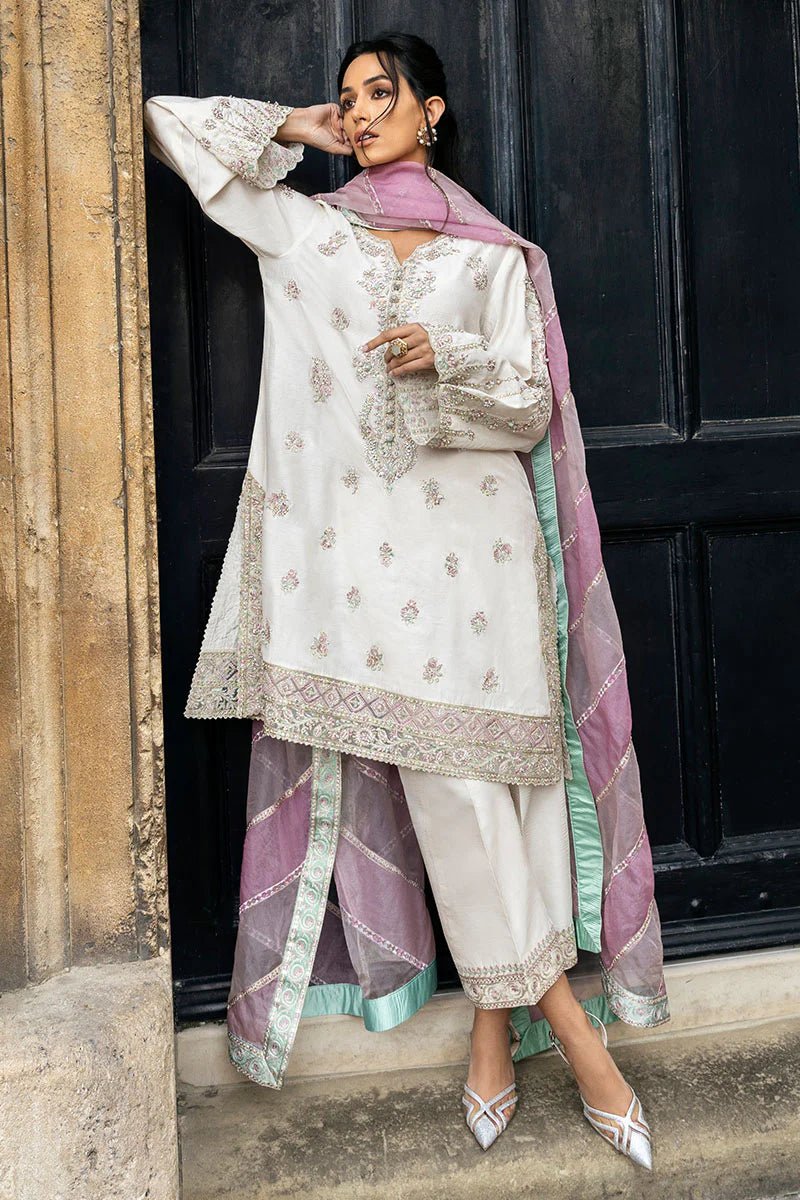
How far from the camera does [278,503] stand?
188cm

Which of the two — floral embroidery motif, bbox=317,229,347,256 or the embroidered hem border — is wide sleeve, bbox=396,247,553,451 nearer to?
floral embroidery motif, bbox=317,229,347,256

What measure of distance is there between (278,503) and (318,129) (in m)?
0.62

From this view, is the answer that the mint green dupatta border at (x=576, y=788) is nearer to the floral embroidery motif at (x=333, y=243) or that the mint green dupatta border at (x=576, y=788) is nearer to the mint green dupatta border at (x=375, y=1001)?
the mint green dupatta border at (x=375, y=1001)

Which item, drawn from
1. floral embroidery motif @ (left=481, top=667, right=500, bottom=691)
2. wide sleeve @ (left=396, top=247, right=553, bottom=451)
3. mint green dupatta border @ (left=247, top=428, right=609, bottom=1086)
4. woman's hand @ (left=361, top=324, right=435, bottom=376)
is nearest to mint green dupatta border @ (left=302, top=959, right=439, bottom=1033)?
mint green dupatta border @ (left=247, top=428, right=609, bottom=1086)

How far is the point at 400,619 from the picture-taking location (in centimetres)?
184

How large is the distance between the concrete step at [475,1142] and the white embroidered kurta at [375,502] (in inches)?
24.0

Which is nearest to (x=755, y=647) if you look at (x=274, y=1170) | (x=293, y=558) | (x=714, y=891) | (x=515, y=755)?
(x=714, y=891)

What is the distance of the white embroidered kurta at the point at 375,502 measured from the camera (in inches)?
72.3

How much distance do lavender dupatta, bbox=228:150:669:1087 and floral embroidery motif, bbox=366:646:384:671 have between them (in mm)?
218

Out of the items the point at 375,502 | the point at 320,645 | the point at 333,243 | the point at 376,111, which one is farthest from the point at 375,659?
the point at 376,111

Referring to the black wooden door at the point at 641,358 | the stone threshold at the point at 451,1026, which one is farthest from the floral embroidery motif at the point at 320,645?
the stone threshold at the point at 451,1026

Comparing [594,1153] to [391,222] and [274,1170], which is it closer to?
[274,1170]

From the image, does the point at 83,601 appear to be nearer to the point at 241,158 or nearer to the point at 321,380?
the point at 321,380

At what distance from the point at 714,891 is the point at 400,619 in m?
0.97
